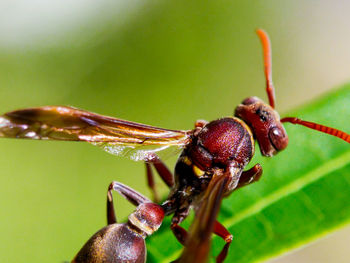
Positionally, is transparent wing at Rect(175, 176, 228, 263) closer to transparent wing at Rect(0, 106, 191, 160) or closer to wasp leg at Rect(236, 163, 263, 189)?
wasp leg at Rect(236, 163, 263, 189)

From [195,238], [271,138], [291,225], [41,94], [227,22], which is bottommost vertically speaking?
[291,225]

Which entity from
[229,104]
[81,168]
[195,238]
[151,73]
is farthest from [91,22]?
[195,238]

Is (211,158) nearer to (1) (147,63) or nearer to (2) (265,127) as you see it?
(2) (265,127)

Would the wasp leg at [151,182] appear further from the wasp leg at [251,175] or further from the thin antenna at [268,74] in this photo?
the thin antenna at [268,74]

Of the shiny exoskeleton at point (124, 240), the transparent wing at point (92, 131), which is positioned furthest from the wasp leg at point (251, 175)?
the shiny exoskeleton at point (124, 240)

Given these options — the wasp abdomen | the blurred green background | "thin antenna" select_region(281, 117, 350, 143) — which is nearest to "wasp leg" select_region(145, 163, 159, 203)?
the wasp abdomen

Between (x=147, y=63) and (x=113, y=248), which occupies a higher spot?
(x=147, y=63)

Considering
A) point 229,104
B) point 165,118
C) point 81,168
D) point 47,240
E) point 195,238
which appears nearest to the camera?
point 195,238

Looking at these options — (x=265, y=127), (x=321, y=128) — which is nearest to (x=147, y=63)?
(x=265, y=127)

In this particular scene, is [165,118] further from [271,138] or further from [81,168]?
[271,138]
